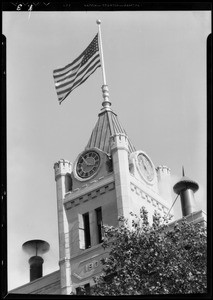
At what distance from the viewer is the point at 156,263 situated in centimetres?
3030

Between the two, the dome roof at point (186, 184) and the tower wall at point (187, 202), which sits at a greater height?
the dome roof at point (186, 184)

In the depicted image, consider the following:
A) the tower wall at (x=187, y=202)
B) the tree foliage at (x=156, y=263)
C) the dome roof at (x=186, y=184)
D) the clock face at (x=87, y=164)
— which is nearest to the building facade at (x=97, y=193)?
the clock face at (x=87, y=164)

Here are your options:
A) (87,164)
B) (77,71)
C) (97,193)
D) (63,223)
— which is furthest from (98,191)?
(77,71)

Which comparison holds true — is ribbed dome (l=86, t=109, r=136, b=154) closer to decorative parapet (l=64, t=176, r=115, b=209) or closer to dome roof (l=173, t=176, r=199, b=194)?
decorative parapet (l=64, t=176, r=115, b=209)

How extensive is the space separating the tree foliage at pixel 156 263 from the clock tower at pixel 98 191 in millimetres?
16767

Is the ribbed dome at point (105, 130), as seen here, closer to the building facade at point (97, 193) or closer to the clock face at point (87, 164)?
the building facade at point (97, 193)

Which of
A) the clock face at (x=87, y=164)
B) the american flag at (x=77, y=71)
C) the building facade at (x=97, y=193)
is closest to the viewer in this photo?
the american flag at (x=77, y=71)

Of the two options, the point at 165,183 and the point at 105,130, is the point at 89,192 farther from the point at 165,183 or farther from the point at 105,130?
the point at 165,183

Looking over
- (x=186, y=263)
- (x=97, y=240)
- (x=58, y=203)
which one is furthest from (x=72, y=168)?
(x=186, y=263)

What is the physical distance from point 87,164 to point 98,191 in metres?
2.31

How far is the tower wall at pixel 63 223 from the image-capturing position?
49938 mm

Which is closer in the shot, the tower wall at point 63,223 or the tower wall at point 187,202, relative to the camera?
the tower wall at point 187,202

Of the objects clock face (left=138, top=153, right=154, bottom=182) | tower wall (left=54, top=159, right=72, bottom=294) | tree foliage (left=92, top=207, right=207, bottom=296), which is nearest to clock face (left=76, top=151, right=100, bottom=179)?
tower wall (left=54, top=159, right=72, bottom=294)
